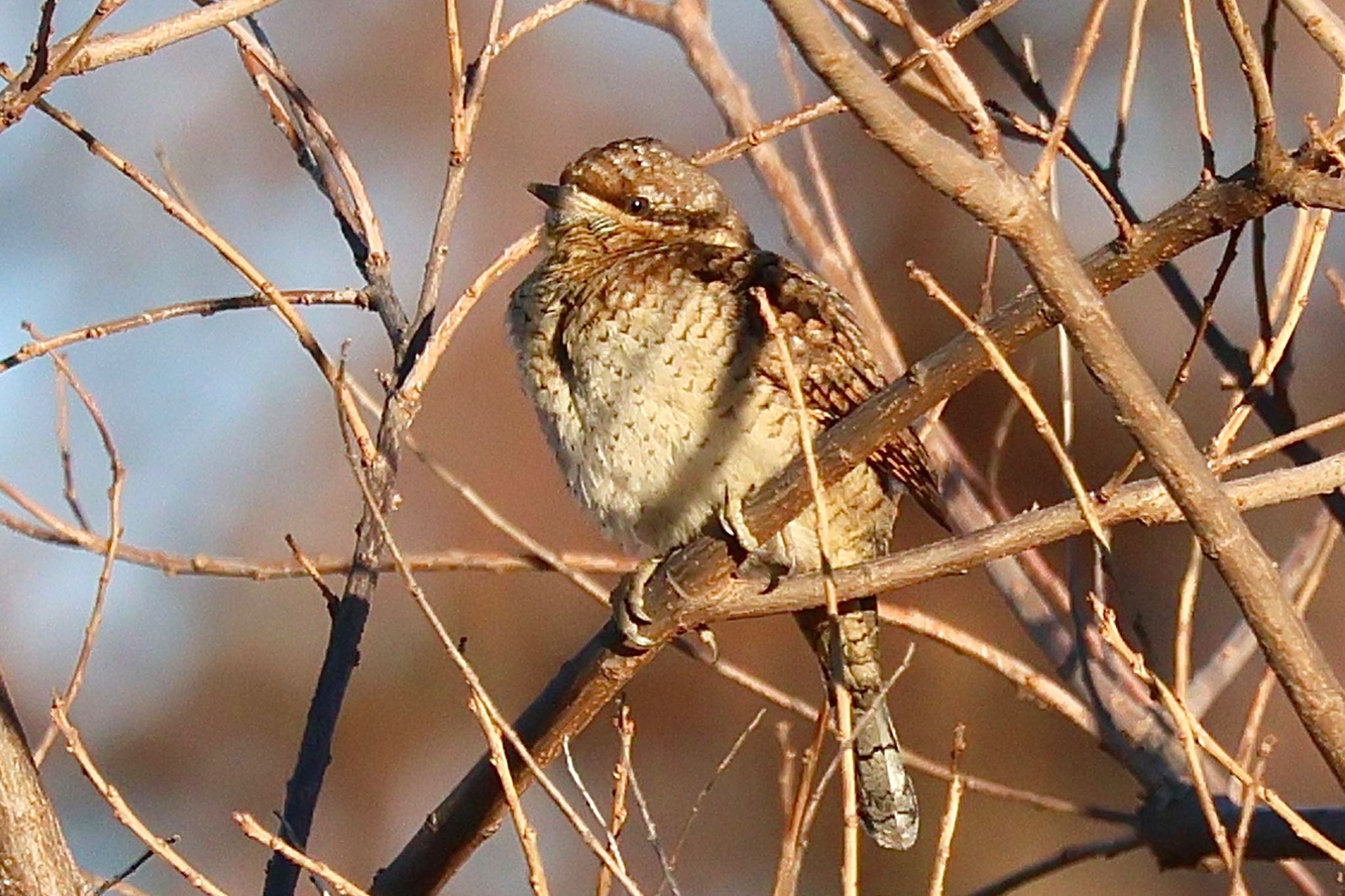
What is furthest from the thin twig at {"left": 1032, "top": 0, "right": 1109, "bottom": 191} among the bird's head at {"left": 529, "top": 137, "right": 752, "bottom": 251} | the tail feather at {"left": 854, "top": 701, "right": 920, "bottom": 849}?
the tail feather at {"left": 854, "top": 701, "right": 920, "bottom": 849}

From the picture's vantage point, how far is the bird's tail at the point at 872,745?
363cm

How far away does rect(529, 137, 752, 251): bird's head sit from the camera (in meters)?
3.77

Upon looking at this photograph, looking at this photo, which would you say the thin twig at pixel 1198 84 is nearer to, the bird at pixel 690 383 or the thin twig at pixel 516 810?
the bird at pixel 690 383

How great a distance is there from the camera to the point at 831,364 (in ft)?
11.3

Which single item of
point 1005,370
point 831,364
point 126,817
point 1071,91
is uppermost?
point 831,364

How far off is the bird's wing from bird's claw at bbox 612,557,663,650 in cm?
51

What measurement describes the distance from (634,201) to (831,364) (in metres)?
0.62

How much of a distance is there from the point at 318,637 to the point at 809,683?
2781 millimetres

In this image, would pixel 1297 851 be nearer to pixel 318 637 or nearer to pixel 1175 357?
pixel 1175 357

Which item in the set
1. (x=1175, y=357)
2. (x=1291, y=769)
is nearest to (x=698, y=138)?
(x=1175, y=357)

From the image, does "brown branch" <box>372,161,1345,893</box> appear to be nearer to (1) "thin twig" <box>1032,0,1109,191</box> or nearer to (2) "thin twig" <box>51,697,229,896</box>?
(1) "thin twig" <box>1032,0,1109,191</box>

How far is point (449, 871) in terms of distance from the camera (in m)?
2.86

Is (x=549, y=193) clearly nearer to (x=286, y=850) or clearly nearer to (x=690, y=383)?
(x=690, y=383)

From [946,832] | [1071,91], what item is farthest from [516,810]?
[1071,91]
